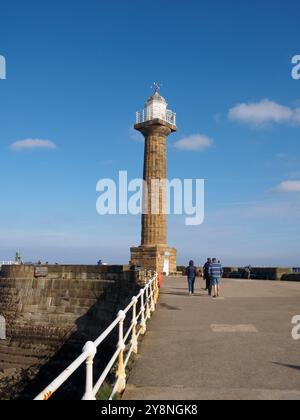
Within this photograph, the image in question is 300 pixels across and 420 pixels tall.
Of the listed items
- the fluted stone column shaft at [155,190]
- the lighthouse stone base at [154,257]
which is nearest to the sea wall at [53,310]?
the lighthouse stone base at [154,257]

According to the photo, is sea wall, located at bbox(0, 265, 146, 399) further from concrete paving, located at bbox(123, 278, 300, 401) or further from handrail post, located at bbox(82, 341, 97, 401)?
handrail post, located at bbox(82, 341, 97, 401)

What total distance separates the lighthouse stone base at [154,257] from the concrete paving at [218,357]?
18.9 metres

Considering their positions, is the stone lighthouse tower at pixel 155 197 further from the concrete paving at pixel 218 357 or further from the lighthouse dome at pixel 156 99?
the concrete paving at pixel 218 357

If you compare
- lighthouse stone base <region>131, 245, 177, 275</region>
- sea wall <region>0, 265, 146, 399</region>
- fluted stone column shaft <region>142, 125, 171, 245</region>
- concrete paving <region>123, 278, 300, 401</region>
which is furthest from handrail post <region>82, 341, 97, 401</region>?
fluted stone column shaft <region>142, 125, 171, 245</region>

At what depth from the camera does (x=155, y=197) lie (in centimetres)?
3216

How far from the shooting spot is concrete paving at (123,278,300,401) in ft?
16.9

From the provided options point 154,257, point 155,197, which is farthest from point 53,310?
point 155,197

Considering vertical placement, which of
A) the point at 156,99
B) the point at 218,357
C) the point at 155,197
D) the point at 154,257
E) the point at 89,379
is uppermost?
the point at 156,99

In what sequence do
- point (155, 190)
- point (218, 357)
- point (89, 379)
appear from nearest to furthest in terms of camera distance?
point (89, 379), point (218, 357), point (155, 190)

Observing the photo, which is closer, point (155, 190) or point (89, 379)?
point (89, 379)

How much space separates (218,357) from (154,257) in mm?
24741

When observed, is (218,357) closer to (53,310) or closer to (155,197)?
(53,310)

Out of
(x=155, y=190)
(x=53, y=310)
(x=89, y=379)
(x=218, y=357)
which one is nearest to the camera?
(x=89, y=379)

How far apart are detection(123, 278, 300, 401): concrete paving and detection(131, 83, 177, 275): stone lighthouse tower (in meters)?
19.4
